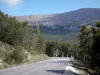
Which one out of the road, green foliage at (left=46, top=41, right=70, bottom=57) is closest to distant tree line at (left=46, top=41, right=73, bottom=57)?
green foliage at (left=46, top=41, right=70, bottom=57)

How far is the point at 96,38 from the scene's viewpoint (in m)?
36.2

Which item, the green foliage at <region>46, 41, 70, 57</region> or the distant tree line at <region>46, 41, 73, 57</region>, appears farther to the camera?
the distant tree line at <region>46, 41, 73, 57</region>

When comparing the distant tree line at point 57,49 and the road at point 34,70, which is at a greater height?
the road at point 34,70

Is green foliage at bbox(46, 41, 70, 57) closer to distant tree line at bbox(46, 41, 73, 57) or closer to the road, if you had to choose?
distant tree line at bbox(46, 41, 73, 57)

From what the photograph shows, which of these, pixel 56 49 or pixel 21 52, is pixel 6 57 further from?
pixel 56 49

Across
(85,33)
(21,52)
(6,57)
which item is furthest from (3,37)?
(85,33)

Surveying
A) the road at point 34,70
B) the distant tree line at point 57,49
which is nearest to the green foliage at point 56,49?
the distant tree line at point 57,49

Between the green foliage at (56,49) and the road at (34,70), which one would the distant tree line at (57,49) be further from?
the road at (34,70)

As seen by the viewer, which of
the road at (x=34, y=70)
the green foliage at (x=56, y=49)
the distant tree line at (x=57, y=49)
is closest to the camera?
the road at (x=34, y=70)

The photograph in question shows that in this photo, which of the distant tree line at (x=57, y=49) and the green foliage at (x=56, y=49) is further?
the distant tree line at (x=57, y=49)

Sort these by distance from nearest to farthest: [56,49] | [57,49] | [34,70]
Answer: [34,70], [56,49], [57,49]

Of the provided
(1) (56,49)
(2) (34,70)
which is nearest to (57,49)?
(1) (56,49)

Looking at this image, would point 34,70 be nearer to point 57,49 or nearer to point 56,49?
point 56,49

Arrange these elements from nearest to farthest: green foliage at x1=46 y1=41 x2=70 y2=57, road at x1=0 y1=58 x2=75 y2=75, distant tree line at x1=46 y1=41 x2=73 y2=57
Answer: road at x1=0 y1=58 x2=75 y2=75 < green foliage at x1=46 y1=41 x2=70 y2=57 < distant tree line at x1=46 y1=41 x2=73 y2=57
